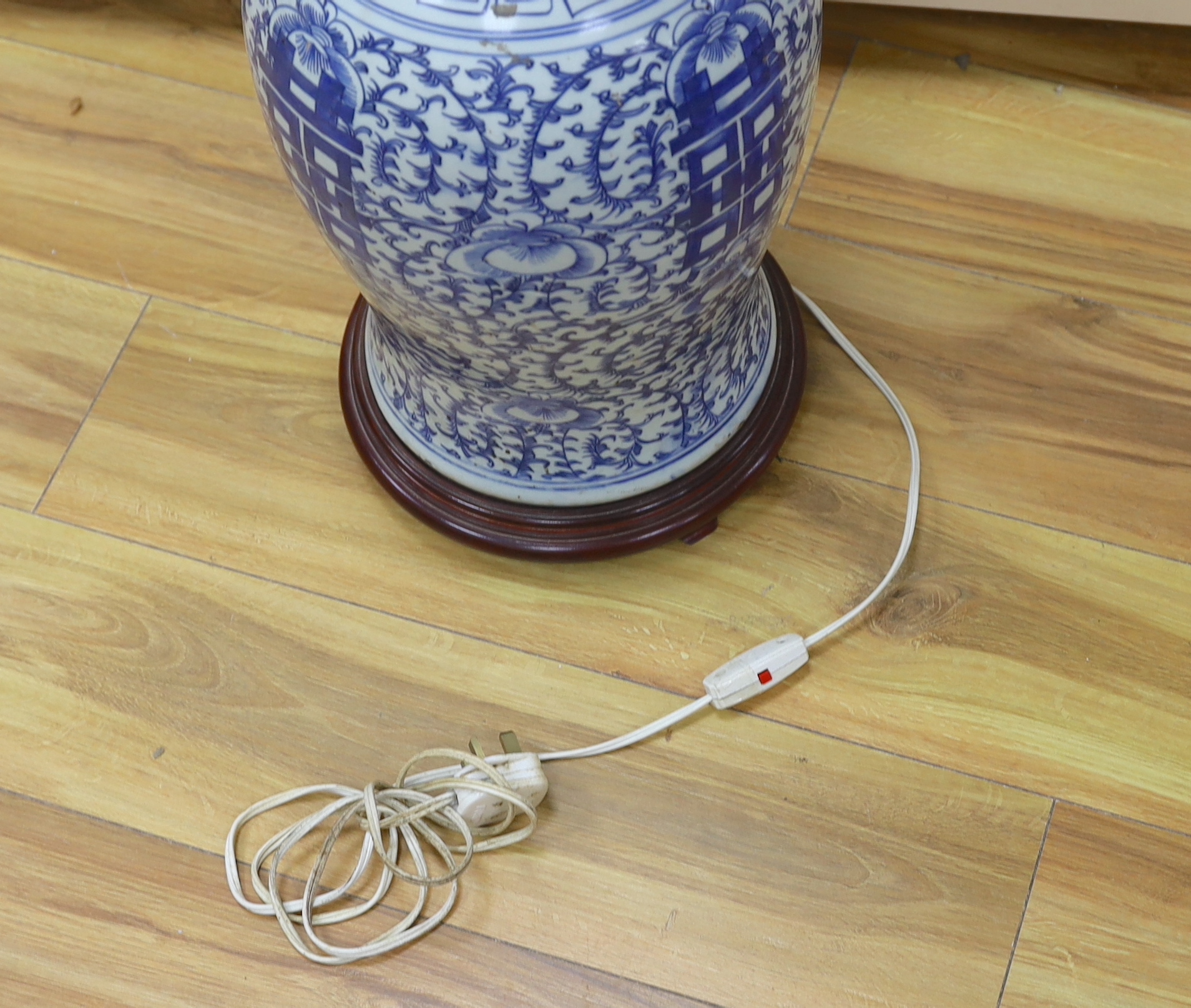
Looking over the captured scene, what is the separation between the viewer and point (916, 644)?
94 cm

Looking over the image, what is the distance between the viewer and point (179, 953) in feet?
2.83

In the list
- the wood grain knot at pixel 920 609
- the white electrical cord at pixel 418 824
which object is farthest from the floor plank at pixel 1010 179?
the white electrical cord at pixel 418 824

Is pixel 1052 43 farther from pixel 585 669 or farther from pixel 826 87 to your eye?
pixel 585 669

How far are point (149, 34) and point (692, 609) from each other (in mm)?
793

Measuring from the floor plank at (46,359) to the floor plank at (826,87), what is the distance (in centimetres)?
59

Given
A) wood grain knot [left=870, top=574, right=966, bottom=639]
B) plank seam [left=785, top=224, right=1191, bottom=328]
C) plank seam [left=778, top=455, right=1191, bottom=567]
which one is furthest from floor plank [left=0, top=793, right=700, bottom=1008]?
plank seam [left=785, top=224, right=1191, bottom=328]

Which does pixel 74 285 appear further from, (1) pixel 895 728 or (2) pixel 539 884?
(1) pixel 895 728

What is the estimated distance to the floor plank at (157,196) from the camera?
110 cm

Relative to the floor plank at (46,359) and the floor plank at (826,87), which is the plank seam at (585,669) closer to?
the floor plank at (46,359)

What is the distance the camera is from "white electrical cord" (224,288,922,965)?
0.85 m

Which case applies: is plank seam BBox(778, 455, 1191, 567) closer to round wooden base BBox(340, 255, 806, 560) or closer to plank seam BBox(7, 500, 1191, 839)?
round wooden base BBox(340, 255, 806, 560)

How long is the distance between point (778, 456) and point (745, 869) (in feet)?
1.07

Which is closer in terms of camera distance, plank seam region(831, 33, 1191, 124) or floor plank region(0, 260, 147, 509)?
floor plank region(0, 260, 147, 509)

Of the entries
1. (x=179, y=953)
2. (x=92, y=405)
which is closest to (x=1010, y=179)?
(x=92, y=405)
